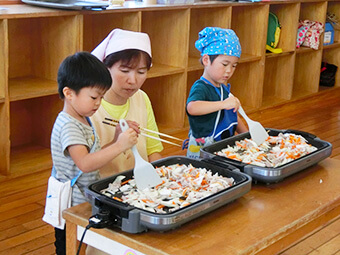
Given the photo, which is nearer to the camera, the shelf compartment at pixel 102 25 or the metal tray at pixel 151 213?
the metal tray at pixel 151 213

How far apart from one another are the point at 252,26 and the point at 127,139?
366 centimetres

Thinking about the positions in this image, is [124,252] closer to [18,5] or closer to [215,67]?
[215,67]

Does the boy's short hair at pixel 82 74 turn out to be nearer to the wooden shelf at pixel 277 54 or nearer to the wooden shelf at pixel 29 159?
the wooden shelf at pixel 29 159

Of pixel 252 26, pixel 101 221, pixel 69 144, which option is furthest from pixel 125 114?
pixel 252 26

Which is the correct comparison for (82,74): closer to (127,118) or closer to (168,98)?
(127,118)

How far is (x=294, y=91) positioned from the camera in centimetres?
613

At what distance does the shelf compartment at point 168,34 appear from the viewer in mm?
4348

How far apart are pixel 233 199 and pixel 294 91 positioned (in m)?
4.68

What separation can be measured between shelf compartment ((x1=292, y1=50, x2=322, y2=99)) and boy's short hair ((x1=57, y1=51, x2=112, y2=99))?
437cm

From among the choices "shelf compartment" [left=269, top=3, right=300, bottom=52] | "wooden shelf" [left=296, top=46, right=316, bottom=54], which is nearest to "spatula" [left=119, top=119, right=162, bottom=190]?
"shelf compartment" [left=269, top=3, right=300, bottom=52]

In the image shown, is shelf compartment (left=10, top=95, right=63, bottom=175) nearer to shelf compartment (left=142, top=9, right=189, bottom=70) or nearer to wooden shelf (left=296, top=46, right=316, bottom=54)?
shelf compartment (left=142, top=9, right=189, bottom=70)

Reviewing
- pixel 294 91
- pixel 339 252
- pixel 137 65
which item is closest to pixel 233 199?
pixel 137 65

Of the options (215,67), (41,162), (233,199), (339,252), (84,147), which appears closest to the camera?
(233,199)

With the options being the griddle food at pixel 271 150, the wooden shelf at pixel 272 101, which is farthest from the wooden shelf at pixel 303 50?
the griddle food at pixel 271 150
